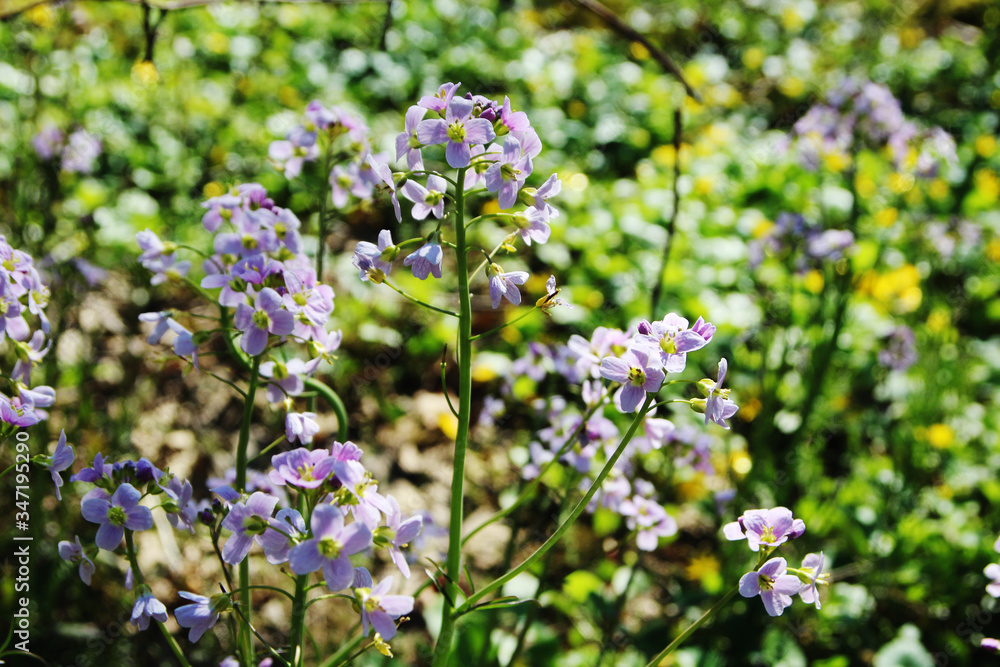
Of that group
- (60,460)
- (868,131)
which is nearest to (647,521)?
(60,460)

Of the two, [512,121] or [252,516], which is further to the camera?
[512,121]

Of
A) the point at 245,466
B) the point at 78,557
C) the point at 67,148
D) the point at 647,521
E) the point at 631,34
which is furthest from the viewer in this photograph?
the point at 67,148

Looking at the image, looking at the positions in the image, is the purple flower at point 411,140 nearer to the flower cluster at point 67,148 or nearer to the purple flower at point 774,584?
the purple flower at point 774,584

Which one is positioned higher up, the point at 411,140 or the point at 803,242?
the point at 411,140

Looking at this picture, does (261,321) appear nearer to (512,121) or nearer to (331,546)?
(331,546)

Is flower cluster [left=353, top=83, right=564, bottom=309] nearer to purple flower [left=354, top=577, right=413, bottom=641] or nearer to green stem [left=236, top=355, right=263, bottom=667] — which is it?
green stem [left=236, top=355, right=263, bottom=667]

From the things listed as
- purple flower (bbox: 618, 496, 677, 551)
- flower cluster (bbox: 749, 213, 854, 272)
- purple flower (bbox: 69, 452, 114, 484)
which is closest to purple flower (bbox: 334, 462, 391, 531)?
purple flower (bbox: 69, 452, 114, 484)

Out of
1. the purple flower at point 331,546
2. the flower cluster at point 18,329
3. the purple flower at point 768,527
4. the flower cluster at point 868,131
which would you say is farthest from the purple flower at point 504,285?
the flower cluster at point 868,131

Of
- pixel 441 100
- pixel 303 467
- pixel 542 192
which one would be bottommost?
pixel 303 467
